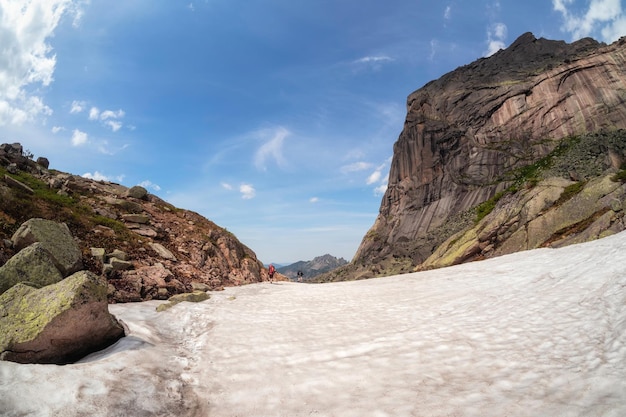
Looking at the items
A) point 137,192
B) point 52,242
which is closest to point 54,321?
point 52,242

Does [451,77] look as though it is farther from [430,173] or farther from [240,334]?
[240,334]

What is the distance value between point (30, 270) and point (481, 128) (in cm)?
13806

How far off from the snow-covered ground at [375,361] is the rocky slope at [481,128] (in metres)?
60.8

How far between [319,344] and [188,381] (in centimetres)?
430

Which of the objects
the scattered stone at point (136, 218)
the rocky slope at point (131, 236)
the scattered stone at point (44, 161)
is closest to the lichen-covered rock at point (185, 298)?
the rocky slope at point (131, 236)

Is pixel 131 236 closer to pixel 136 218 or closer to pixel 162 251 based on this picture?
pixel 162 251

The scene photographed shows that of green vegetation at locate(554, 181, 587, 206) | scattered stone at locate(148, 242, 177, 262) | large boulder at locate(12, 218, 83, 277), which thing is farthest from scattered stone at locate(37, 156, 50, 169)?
green vegetation at locate(554, 181, 587, 206)

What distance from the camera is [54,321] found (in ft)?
25.8

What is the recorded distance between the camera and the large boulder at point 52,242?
1346 centimetres

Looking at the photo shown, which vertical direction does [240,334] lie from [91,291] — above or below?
below

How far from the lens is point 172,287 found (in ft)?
62.4

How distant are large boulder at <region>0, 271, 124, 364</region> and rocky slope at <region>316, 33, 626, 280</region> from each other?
6882 cm

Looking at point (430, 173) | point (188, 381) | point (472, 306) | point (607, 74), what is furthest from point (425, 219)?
point (188, 381)

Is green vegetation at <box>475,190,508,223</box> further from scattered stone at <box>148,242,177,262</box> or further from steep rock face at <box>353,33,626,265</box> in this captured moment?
scattered stone at <box>148,242,177,262</box>
